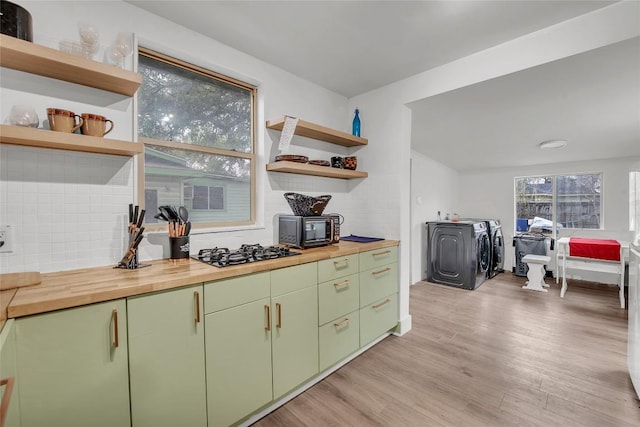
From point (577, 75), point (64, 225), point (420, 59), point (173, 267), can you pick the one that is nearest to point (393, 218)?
point (420, 59)

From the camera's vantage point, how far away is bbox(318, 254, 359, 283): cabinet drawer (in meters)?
1.98

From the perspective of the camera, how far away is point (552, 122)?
313 centimetres

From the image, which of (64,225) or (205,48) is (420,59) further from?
(64,225)

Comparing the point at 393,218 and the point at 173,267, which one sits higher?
the point at 393,218

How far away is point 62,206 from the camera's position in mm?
1478

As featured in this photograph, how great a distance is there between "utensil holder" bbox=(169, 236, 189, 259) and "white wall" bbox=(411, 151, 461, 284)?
11.4 ft

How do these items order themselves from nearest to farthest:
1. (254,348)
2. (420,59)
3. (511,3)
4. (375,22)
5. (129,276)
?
1. (129,276)
2. (254,348)
3. (511,3)
4. (375,22)
5. (420,59)

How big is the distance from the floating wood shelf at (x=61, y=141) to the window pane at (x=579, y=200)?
20.0 feet

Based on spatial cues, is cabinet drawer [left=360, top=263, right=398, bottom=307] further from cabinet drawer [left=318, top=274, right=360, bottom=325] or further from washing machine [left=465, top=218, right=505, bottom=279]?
washing machine [left=465, top=218, right=505, bottom=279]

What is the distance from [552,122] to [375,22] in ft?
8.33

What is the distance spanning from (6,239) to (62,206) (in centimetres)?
25

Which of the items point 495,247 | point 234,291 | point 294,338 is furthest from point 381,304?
point 495,247

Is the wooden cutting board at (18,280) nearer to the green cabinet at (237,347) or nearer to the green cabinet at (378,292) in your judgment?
the green cabinet at (237,347)

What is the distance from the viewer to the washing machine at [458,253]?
4184 millimetres
